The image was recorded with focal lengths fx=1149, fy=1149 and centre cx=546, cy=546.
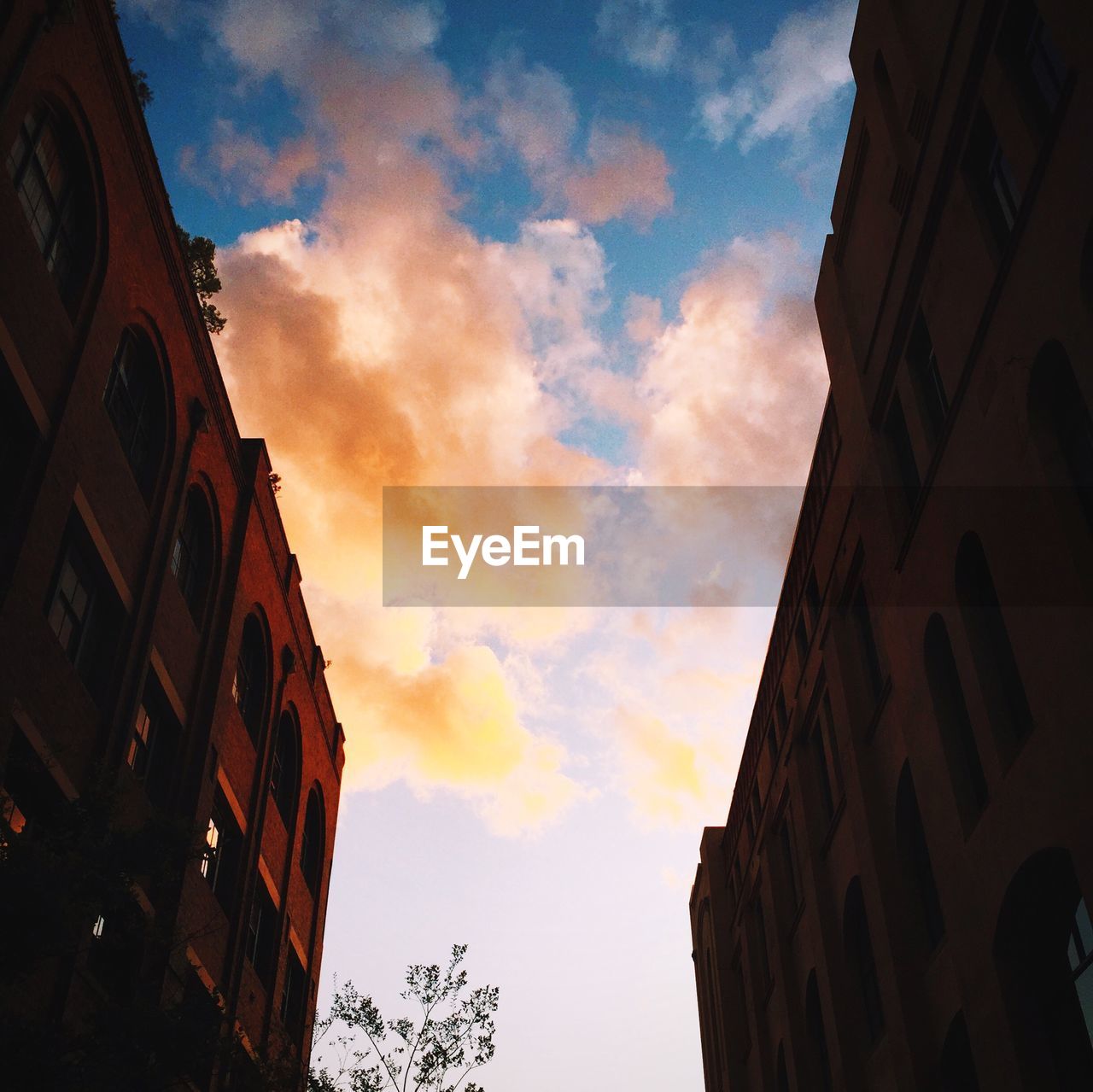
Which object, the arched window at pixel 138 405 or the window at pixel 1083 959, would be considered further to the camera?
the arched window at pixel 138 405

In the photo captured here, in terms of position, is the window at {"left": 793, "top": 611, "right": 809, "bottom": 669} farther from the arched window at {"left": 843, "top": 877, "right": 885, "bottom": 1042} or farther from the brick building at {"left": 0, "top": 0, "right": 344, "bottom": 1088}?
the brick building at {"left": 0, "top": 0, "right": 344, "bottom": 1088}

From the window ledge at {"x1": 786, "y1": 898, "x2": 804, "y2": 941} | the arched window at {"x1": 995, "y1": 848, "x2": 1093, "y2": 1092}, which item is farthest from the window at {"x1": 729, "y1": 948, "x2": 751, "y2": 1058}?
the arched window at {"x1": 995, "y1": 848, "x2": 1093, "y2": 1092}

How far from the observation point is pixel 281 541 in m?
30.6

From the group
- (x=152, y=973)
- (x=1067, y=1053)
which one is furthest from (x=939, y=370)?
(x=152, y=973)

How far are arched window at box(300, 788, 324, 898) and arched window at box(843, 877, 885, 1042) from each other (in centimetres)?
1789

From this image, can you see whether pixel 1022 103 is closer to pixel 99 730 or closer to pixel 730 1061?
pixel 99 730

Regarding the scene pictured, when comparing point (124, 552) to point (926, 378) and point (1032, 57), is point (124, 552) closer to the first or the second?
point (926, 378)

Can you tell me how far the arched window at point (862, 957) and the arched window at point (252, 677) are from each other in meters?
14.9

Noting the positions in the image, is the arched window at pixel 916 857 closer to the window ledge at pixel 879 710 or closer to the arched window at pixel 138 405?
the window ledge at pixel 879 710

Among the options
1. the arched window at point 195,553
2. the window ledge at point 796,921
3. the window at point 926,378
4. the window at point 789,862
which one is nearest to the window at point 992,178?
the window at point 926,378

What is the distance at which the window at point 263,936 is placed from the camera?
28.4m

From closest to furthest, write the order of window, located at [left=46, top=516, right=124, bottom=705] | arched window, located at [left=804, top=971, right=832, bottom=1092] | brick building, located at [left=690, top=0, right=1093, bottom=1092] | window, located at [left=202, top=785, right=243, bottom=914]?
brick building, located at [left=690, top=0, right=1093, bottom=1092] → window, located at [left=46, top=516, right=124, bottom=705] → arched window, located at [left=804, top=971, right=832, bottom=1092] → window, located at [left=202, top=785, right=243, bottom=914]

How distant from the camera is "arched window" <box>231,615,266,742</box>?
93.8ft

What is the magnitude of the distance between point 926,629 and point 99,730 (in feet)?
43.7
